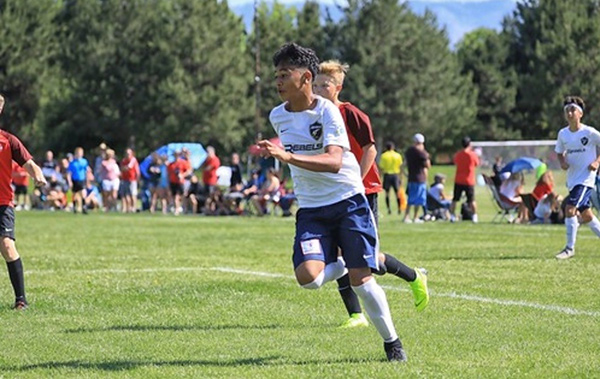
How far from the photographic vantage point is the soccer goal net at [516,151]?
4238cm

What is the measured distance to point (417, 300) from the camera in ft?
31.0

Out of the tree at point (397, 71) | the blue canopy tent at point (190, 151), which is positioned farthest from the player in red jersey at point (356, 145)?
the tree at point (397, 71)

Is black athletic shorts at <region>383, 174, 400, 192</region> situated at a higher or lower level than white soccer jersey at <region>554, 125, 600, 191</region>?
lower

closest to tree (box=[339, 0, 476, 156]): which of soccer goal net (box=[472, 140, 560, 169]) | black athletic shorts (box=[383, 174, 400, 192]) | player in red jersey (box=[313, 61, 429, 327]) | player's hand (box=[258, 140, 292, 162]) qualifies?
soccer goal net (box=[472, 140, 560, 169])

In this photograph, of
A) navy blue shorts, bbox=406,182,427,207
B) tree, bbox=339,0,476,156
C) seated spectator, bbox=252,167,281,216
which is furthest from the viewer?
tree, bbox=339,0,476,156

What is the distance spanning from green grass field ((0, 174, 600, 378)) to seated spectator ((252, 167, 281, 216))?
14824 mm

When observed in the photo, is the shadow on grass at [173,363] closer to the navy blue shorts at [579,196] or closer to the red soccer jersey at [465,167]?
the navy blue shorts at [579,196]

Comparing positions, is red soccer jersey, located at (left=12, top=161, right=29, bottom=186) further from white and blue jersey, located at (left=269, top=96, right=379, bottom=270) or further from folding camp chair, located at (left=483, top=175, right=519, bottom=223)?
white and blue jersey, located at (left=269, top=96, right=379, bottom=270)

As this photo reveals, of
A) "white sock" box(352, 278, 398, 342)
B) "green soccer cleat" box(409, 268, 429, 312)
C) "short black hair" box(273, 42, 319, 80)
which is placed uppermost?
"short black hair" box(273, 42, 319, 80)

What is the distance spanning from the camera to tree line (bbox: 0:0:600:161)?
72.5 m

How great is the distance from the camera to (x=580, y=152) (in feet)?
50.2

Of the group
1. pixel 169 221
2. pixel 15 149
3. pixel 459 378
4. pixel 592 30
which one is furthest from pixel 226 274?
pixel 592 30

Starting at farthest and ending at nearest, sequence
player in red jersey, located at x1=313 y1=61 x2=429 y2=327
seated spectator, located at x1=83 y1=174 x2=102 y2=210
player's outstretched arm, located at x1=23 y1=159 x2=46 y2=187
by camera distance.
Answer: seated spectator, located at x1=83 y1=174 x2=102 y2=210
player's outstretched arm, located at x1=23 y1=159 x2=46 y2=187
player in red jersey, located at x1=313 y1=61 x2=429 y2=327

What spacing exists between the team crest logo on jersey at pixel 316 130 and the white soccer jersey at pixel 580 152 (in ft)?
27.5
